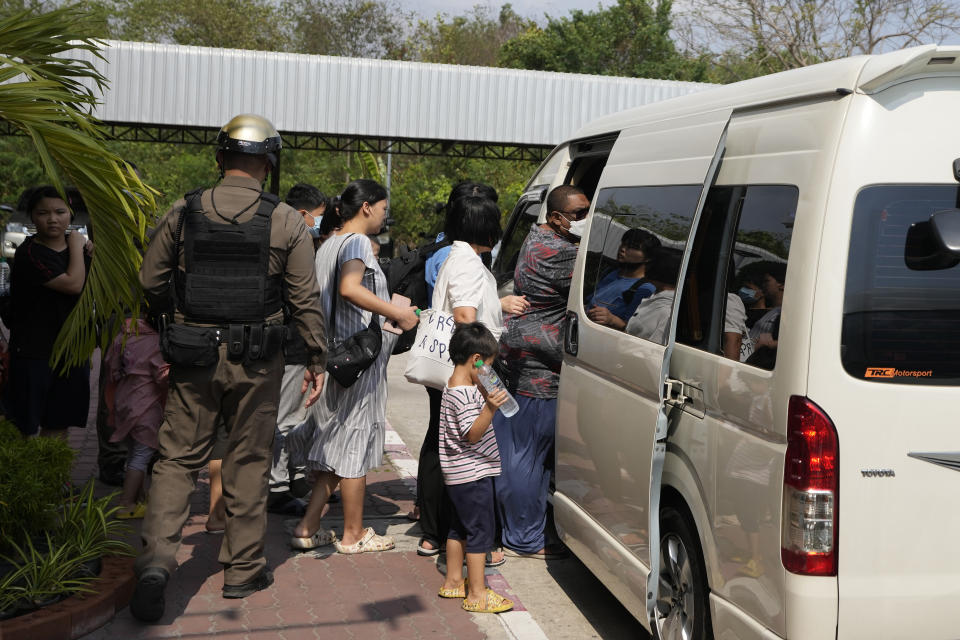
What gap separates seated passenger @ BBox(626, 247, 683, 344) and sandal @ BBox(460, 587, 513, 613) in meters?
1.48

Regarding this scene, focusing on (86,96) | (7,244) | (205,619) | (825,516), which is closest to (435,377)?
(205,619)

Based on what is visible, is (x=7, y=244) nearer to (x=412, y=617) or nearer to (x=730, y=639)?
(x=412, y=617)

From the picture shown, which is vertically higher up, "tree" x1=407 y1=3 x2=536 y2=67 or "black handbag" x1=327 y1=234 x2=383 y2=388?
"tree" x1=407 y1=3 x2=536 y2=67

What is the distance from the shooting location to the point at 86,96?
4.49 meters

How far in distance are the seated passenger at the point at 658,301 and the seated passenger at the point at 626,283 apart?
Result: 41mm

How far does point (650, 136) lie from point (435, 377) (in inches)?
65.1

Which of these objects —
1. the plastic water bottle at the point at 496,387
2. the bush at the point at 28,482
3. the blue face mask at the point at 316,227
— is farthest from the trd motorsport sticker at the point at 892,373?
the blue face mask at the point at 316,227

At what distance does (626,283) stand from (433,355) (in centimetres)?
122

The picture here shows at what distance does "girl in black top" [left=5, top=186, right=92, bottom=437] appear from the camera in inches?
230

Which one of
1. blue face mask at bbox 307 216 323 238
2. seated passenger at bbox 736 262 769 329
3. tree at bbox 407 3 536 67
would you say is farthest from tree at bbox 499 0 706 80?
seated passenger at bbox 736 262 769 329

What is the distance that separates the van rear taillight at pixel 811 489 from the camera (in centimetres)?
298

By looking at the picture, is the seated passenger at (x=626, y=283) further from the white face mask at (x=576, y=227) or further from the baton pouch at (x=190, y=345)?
the baton pouch at (x=190, y=345)

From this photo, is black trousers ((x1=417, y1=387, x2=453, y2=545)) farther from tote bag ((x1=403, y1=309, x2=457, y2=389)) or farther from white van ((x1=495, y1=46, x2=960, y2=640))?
white van ((x1=495, y1=46, x2=960, y2=640))

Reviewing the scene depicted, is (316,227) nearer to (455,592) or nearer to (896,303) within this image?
(455,592)
